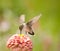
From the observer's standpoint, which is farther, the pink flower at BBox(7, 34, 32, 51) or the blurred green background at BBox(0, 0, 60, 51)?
the blurred green background at BBox(0, 0, 60, 51)

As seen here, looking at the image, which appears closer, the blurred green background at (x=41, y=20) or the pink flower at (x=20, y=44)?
the pink flower at (x=20, y=44)

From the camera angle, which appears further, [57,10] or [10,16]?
[10,16]

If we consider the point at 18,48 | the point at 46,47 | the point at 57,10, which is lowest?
the point at 18,48

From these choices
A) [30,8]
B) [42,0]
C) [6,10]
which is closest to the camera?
[42,0]

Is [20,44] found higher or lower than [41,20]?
lower

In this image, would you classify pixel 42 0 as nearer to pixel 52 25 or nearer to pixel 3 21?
pixel 52 25

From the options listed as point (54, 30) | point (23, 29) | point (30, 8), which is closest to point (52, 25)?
point (54, 30)

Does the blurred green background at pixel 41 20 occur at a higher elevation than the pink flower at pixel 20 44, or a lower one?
higher

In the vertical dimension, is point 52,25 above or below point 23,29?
above

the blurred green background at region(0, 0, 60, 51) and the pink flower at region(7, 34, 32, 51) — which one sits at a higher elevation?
the blurred green background at region(0, 0, 60, 51)

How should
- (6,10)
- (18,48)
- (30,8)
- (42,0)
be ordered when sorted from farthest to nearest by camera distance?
1. (6,10)
2. (30,8)
3. (42,0)
4. (18,48)

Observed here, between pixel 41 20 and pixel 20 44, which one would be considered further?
pixel 41 20
